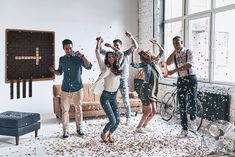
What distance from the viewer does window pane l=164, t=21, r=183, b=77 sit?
6.33m

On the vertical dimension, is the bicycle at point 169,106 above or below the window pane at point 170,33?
below

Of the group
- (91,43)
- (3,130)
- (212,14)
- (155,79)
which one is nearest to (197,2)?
(212,14)

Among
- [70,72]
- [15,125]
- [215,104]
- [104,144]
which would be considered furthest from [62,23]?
[215,104]

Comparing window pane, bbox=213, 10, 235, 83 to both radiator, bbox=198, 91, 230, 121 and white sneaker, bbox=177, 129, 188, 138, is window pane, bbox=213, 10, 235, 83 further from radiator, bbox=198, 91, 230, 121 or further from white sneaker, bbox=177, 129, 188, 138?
white sneaker, bbox=177, 129, 188, 138

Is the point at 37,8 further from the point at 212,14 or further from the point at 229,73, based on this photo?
the point at 229,73

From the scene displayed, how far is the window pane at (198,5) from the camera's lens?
5.41 m

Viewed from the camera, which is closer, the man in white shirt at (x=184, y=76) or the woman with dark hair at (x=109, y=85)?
the woman with dark hair at (x=109, y=85)

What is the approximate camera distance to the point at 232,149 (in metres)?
3.32

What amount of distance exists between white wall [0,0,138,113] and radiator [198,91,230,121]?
2.72 m

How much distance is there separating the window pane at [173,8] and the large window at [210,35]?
20 millimetres

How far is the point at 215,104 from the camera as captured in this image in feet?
15.9

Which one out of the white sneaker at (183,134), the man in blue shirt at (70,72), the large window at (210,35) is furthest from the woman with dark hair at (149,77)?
the large window at (210,35)

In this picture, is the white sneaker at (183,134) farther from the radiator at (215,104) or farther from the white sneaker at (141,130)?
the radiator at (215,104)

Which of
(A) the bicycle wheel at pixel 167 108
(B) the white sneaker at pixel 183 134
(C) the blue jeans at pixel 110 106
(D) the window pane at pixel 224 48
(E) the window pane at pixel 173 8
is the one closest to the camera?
(C) the blue jeans at pixel 110 106
